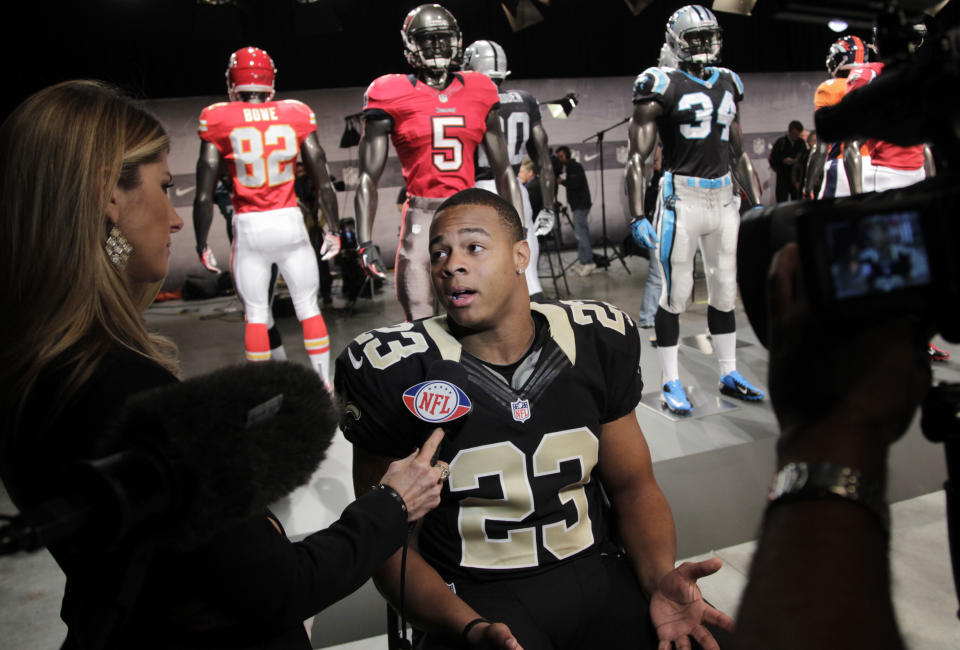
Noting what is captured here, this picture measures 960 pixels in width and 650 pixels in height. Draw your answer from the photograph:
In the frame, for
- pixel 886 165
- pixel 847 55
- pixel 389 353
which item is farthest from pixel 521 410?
pixel 847 55

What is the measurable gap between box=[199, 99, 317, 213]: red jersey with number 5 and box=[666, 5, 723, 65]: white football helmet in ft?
7.38

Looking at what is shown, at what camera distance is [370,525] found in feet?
4.03

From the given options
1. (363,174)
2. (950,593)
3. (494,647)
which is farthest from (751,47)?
(494,647)

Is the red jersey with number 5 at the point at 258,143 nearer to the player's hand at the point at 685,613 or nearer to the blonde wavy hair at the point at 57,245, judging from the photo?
the blonde wavy hair at the point at 57,245

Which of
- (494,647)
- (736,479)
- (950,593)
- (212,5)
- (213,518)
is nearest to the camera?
(213,518)

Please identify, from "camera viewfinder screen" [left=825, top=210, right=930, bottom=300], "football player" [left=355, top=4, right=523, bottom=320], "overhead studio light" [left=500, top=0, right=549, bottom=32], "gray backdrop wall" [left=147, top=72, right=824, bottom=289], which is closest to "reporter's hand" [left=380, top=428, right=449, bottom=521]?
"camera viewfinder screen" [left=825, top=210, right=930, bottom=300]

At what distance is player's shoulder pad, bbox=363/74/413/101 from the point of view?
3589mm

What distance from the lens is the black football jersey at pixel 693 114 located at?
387cm

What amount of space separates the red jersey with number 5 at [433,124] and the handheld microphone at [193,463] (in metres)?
2.96

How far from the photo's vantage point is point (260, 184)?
4105 millimetres

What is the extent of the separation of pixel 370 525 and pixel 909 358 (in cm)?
91

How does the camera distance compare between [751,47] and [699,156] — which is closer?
[699,156]

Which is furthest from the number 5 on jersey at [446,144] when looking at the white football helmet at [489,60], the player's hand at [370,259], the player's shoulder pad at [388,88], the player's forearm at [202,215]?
the player's forearm at [202,215]

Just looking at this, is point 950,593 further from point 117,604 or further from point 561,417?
point 117,604
